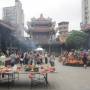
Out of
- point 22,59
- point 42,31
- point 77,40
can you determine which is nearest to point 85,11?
point 42,31

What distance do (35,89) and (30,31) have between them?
8433 cm

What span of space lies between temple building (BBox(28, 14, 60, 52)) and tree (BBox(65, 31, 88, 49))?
63.8 ft

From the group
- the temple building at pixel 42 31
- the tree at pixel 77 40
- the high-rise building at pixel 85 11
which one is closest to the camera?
the tree at pixel 77 40

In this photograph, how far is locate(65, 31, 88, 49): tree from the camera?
65.9m

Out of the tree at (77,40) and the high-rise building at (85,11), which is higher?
the high-rise building at (85,11)

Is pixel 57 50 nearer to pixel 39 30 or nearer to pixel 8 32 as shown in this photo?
pixel 39 30

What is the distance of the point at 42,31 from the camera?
330ft

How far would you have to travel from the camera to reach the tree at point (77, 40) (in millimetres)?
65912

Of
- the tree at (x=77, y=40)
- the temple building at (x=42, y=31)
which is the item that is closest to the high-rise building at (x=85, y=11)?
the temple building at (x=42, y=31)

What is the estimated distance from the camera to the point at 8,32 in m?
44.2

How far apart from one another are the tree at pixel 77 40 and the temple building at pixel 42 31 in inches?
766

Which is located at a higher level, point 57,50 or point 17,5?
point 17,5

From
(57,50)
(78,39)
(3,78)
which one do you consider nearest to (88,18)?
(57,50)

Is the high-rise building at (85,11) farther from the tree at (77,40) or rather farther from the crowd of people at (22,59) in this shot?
the crowd of people at (22,59)
